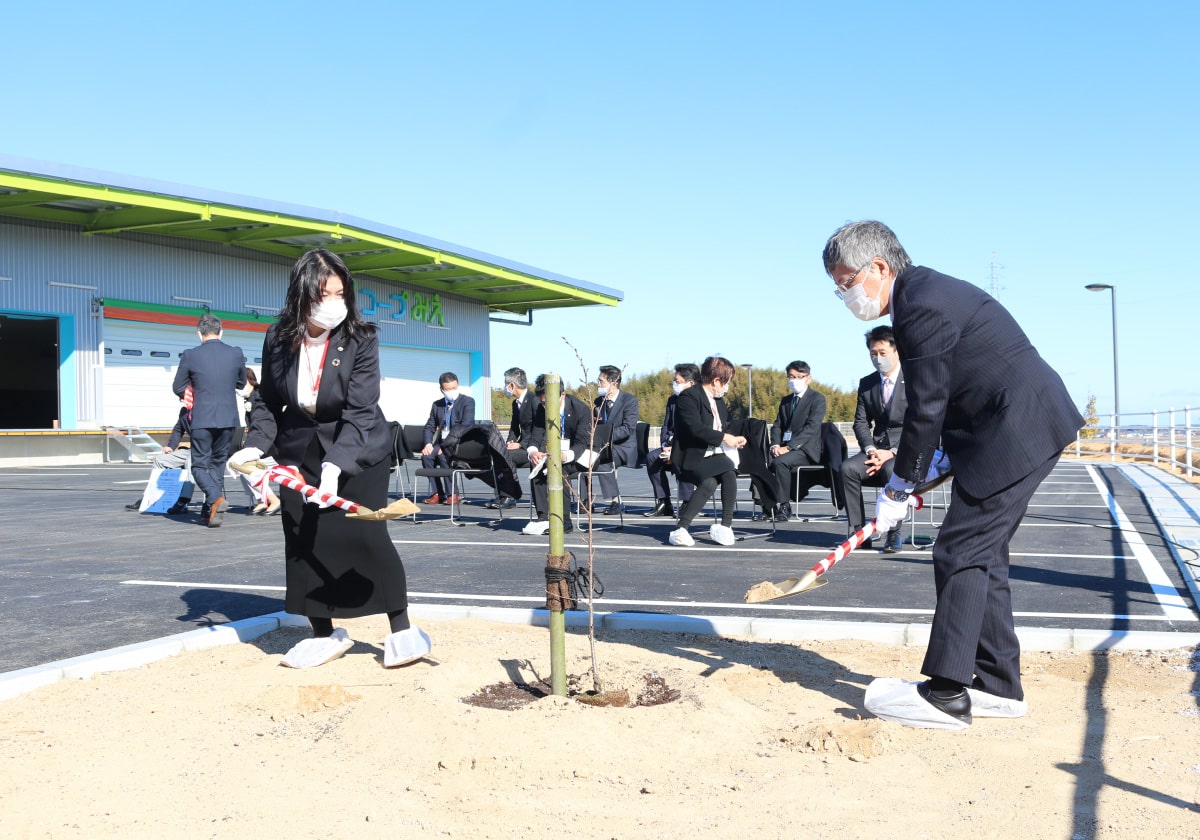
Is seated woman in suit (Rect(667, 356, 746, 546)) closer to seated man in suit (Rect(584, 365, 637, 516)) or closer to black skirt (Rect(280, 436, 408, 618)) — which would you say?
seated man in suit (Rect(584, 365, 637, 516))

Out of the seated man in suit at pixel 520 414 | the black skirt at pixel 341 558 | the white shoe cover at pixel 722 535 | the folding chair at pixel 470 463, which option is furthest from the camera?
the seated man in suit at pixel 520 414

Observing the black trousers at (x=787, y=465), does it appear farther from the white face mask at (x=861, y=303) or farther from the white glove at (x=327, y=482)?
the white glove at (x=327, y=482)

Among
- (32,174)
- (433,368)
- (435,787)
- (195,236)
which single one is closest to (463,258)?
(433,368)

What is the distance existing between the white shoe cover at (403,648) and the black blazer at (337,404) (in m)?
0.73

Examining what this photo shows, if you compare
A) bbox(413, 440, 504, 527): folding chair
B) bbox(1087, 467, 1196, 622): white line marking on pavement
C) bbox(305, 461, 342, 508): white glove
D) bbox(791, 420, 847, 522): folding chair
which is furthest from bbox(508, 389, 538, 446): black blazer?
bbox(305, 461, 342, 508): white glove

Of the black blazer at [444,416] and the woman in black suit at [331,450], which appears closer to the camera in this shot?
the woman in black suit at [331,450]

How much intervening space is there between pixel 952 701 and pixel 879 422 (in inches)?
222

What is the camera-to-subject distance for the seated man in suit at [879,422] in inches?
352

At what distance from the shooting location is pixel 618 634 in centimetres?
541

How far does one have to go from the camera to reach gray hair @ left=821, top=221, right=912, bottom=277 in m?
4.11

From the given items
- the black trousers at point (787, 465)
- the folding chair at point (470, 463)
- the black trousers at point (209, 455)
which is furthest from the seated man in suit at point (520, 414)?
the black trousers at point (209, 455)

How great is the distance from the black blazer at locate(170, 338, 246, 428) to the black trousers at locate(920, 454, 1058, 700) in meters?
8.37

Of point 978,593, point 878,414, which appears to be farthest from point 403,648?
point 878,414

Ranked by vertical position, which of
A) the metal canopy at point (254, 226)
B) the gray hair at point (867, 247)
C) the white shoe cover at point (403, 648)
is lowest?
the white shoe cover at point (403, 648)
